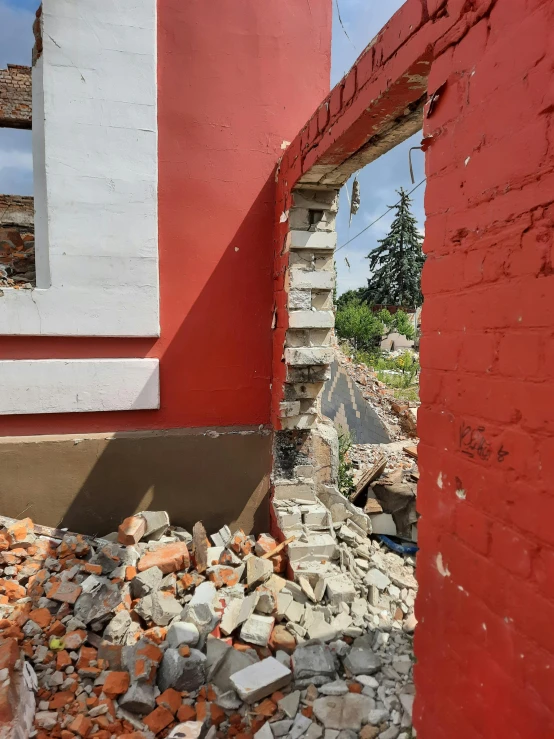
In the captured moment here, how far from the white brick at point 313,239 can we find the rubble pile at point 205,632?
2231mm

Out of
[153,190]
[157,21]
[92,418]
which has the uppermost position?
[157,21]

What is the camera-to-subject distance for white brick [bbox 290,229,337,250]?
143 inches

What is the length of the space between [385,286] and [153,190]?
29.0 m

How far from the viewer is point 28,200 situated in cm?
882

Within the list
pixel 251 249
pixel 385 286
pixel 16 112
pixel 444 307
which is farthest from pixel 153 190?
pixel 385 286

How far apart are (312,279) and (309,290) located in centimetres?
9

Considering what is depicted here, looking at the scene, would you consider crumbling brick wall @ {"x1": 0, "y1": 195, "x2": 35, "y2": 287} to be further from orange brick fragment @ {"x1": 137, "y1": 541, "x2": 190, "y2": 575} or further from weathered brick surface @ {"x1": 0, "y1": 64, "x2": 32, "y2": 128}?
weathered brick surface @ {"x1": 0, "y1": 64, "x2": 32, "y2": 128}

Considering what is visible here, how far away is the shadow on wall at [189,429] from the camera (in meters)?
3.64

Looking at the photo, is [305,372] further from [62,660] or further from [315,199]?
[62,660]

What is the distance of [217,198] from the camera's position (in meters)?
3.83

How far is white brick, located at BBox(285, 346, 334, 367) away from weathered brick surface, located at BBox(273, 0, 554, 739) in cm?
201

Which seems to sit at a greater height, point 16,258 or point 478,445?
point 16,258

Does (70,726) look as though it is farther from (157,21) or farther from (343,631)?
(157,21)

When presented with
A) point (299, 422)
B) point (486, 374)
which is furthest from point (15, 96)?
point (486, 374)
